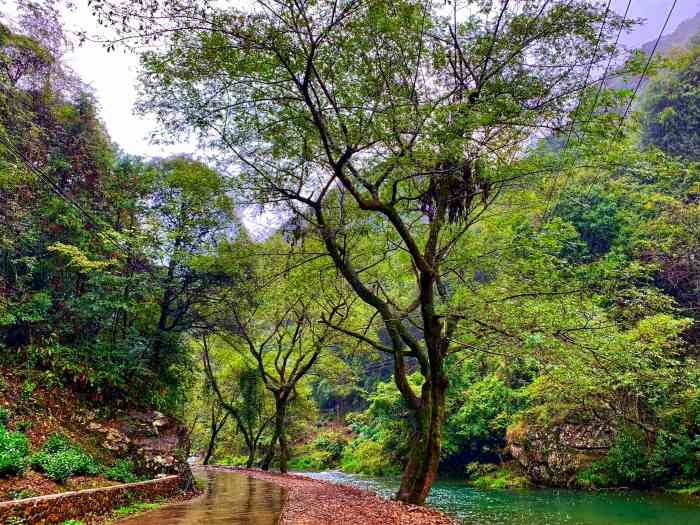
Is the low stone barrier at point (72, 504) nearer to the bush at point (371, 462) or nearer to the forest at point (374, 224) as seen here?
the forest at point (374, 224)

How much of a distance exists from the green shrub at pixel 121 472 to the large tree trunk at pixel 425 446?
6.69 m

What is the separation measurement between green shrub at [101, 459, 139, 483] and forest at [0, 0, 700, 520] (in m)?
1.17

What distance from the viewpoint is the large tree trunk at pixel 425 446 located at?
10.2 metres

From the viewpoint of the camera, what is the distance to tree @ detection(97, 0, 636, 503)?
24.9ft

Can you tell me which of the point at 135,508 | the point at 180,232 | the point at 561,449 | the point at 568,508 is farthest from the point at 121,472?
the point at 561,449

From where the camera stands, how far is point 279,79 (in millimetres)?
8211

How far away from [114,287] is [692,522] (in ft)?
56.5

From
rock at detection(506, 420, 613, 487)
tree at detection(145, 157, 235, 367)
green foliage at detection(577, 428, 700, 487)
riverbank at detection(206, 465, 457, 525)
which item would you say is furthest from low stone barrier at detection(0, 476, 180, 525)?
green foliage at detection(577, 428, 700, 487)

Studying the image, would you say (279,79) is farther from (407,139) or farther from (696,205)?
(696,205)

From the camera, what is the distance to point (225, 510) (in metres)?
9.85

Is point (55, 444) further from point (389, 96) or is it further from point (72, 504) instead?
point (389, 96)

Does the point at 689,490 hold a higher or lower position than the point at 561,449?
lower

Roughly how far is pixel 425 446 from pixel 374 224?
5.82 meters

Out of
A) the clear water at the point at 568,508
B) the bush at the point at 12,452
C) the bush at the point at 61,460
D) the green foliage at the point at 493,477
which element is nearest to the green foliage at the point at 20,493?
the bush at the point at 12,452
